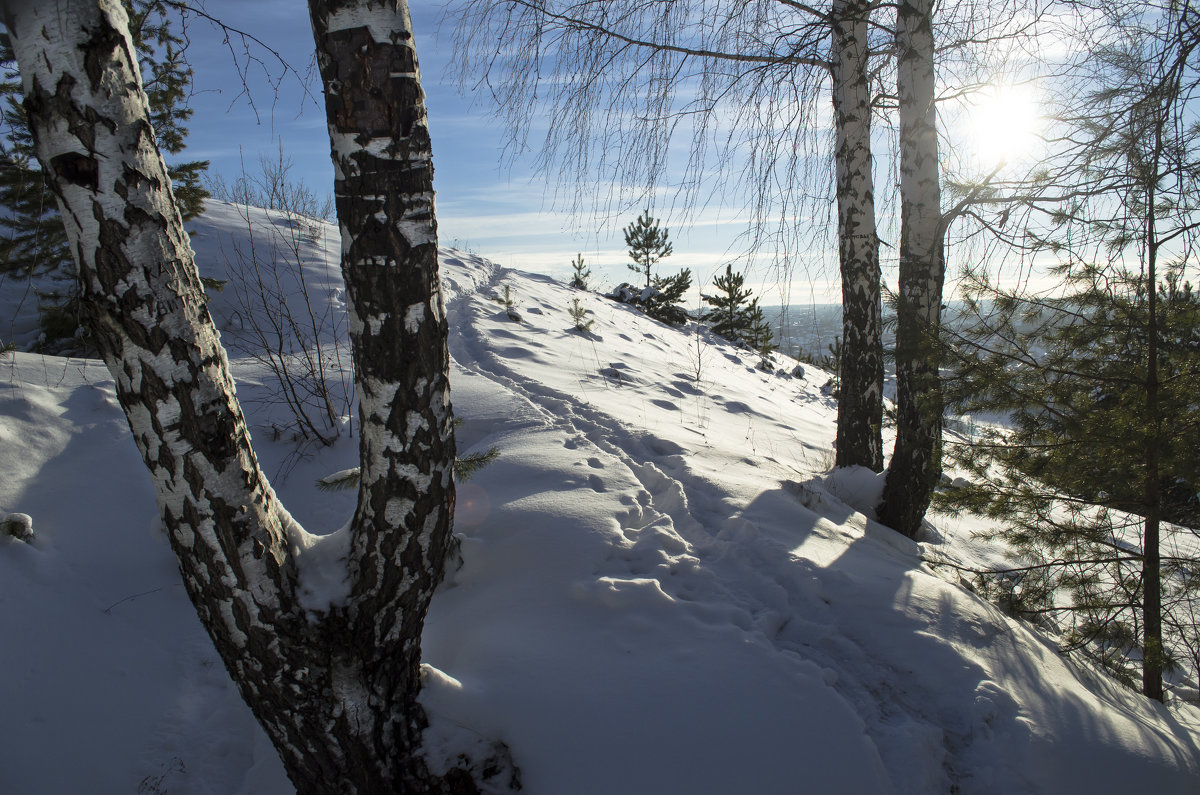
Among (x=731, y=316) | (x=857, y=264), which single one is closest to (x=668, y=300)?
(x=731, y=316)

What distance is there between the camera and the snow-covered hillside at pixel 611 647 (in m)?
1.91

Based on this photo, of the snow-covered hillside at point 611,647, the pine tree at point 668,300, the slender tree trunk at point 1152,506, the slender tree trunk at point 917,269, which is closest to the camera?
the snow-covered hillside at point 611,647

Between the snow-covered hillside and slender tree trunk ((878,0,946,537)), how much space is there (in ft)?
1.69

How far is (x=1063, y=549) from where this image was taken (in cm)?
319

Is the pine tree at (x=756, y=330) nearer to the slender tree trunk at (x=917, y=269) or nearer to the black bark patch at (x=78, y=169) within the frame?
the slender tree trunk at (x=917, y=269)

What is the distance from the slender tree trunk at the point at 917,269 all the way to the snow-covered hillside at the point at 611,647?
1.69 ft

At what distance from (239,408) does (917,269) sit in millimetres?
3797

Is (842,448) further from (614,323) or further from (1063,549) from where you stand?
(614,323)

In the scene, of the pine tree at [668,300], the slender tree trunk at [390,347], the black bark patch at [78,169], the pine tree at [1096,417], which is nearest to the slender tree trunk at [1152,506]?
the pine tree at [1096,417]

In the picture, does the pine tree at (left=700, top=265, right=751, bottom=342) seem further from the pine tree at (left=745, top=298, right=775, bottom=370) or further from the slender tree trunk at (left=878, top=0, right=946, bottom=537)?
the slender tree trunk at (left=878, top=0, right=946, bottom=537)

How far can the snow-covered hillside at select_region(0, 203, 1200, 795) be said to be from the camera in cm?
191

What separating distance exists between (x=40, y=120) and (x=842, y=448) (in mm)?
4741

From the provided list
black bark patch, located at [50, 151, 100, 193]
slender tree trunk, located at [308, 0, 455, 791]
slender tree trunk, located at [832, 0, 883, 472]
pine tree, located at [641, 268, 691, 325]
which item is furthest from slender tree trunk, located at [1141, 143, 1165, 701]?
pine tree, located at [641, 268, 691, 325]

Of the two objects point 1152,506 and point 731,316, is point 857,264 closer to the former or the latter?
point 1152,506
